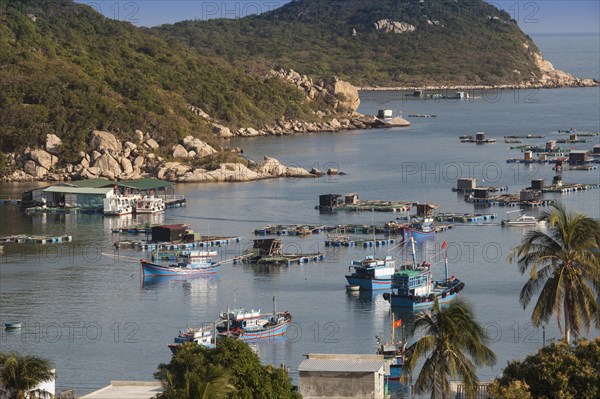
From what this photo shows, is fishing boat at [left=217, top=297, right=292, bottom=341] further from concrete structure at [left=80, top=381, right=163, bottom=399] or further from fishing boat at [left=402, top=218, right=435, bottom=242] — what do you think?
fishing boat at [left=402, top=218, right=435, bottom=242]

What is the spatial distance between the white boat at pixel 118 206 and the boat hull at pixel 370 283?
70.3ft

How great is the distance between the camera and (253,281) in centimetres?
4734

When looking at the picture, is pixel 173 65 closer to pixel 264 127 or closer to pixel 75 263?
pixel 264 127

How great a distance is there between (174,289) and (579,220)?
23887 millimetres

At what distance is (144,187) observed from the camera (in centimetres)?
6900

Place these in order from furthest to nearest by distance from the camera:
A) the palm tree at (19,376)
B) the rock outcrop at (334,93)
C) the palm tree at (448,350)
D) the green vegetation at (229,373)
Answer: the rock outcrop at (334,93) → the palm tree at (19,376) → the palm tree at (448,350) → the green vegetation at (229,373)

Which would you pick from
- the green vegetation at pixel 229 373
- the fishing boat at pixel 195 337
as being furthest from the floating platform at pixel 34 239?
the green vegetation at pixel 229 373

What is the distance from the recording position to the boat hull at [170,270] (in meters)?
48.3

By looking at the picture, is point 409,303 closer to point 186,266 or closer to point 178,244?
point 186,266

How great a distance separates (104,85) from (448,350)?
2965 inches

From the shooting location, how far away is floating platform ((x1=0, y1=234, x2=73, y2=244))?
2223 inches

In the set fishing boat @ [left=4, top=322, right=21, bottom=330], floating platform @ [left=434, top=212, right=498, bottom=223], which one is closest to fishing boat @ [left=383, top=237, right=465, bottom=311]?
fishing boat @ [left=4, top=322, right=21, bottom=330]

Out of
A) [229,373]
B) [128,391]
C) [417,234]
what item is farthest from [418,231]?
[229,373]

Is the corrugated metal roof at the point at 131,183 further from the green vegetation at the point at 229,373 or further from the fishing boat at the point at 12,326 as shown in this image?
the green vegetation at the point at 229,373
